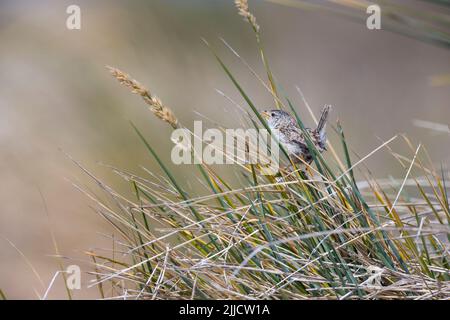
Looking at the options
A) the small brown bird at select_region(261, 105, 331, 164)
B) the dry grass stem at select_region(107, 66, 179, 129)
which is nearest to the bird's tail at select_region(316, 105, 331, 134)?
the small brown bird at select_region(261, 105, 331, 164)

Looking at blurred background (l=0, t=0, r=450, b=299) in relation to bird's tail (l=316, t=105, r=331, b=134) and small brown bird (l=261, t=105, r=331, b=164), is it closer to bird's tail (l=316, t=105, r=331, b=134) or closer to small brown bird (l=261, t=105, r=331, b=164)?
small brown bird (l=261, t=105, r=331, b=164)

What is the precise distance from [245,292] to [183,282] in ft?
0.69

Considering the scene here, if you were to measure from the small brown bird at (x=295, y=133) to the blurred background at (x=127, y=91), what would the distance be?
96.9 inches

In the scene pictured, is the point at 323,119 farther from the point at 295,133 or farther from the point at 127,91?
the point at 127,91

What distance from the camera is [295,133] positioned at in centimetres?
317

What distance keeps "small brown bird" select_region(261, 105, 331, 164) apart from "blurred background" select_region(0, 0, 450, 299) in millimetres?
2462

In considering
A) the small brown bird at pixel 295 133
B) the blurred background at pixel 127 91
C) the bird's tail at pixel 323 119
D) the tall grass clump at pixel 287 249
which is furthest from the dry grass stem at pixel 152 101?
the blurred background at pixel 127 91

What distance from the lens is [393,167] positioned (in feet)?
24.9

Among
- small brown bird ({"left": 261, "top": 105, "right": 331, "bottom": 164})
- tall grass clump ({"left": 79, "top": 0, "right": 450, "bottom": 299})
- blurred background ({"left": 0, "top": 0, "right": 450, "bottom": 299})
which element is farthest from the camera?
blurred background ({"left": 0, "top": 0, "right": 450, "bottom": 299})

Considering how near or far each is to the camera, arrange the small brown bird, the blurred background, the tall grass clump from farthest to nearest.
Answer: the blurred background → the small brown bird → the tall grass clump

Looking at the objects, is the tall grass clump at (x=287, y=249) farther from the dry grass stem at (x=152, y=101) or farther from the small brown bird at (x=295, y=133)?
the small brown bird at (x=295, y=133)

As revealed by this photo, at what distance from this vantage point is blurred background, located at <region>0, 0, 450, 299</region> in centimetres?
728

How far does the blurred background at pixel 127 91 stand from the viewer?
7281mm
